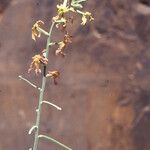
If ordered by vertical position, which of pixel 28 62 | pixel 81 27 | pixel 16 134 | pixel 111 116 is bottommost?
pixel 16 134

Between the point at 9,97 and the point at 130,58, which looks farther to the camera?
the point at 9,97

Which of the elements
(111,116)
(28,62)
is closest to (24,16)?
(28,62)

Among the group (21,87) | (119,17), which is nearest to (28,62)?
(21,87)

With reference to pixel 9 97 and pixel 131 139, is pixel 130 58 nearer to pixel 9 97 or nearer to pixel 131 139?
pixel 131 139

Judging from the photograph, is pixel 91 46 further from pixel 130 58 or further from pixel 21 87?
pixel 21 87

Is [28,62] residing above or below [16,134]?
above

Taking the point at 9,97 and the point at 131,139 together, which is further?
the point at 9,97
